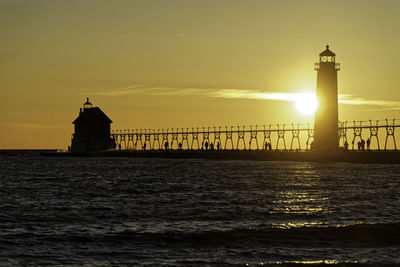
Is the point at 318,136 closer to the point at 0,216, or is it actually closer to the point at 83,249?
the point at 0,216

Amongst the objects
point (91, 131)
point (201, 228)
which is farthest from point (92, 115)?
point (201, 228)

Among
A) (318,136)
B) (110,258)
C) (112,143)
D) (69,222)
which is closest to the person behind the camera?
(110,258)

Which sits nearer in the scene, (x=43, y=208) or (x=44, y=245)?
(x=44, y=245)

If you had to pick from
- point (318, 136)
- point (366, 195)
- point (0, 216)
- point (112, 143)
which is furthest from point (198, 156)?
point (0, 216)

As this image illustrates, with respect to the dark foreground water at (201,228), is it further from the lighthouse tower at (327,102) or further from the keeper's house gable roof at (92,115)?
the keeper's house gable roof at (92,115)

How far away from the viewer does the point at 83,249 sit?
20453mm

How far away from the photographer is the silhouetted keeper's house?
148 m

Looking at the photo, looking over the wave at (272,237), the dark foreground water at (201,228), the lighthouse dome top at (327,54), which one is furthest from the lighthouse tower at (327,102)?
the wave at (272,237)

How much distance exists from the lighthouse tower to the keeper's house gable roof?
67442 millimetres

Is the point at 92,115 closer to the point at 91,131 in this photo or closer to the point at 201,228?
the point at 91,131

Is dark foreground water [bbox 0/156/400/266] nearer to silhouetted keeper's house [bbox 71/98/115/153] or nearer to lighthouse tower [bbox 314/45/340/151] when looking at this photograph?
lighthouse tower [bbox 314/45/340/151]

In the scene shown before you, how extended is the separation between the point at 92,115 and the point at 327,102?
7070cm

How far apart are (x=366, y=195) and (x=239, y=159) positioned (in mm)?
84789

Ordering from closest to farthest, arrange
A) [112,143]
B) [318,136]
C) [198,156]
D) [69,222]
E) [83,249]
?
[83,249]
[69,222]
[318,136]
[198,156]
[112,143]
